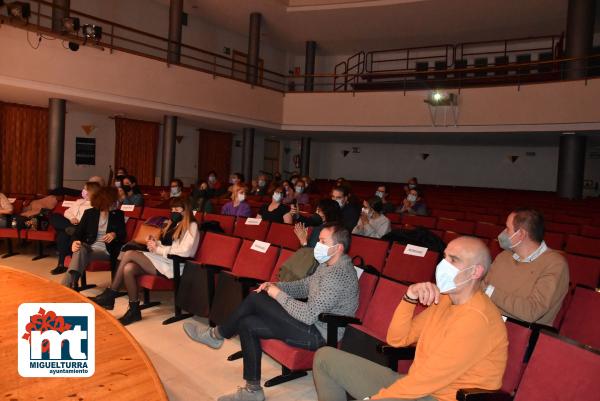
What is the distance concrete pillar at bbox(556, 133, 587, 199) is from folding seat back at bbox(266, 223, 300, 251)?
8717 millimetres

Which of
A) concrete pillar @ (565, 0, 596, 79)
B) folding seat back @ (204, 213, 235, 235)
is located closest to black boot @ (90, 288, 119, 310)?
folding seat back @ (204, 213, 235, 235)

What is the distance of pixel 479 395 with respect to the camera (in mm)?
1639

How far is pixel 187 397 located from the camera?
2.70 m

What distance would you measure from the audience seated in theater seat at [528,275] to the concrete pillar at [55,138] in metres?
9.03

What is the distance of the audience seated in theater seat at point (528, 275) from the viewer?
96.7 inches

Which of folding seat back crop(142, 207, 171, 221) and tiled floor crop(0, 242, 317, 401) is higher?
folding seat back crop(142, 207, 171, 221)

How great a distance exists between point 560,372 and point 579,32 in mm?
11045

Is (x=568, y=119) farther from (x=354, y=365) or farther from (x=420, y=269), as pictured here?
(x=354, y=365)

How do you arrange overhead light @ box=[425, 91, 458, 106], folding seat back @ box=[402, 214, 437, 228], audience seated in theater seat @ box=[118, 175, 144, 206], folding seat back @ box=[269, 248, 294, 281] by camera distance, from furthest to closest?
overhead light @ box=[425, 91, 458, 106]
audience seated in theater seat @ box=[118, 175, 144, 206]
folding seat back @ box=[402, 214, 437, 228]
folding seat back @ box=[269, 248, 294, 281]

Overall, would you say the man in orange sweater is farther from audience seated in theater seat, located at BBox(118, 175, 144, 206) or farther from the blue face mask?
audience seated in theater seat, located at BBox(118, 175, 144, 206)

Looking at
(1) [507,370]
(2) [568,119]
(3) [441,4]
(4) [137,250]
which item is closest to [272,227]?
(4) [137,250]

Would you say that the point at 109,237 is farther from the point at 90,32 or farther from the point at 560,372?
the point at 90,32

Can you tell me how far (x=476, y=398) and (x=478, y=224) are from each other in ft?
13.4

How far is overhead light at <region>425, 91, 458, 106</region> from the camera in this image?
11.0 meters
